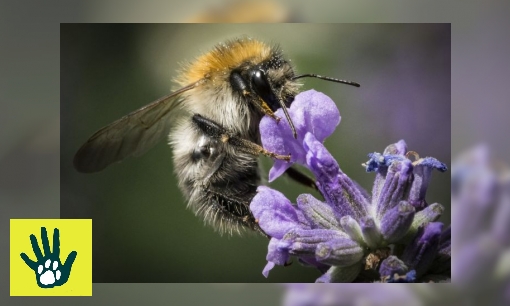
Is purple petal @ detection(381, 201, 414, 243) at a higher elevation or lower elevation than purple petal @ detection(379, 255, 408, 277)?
higher

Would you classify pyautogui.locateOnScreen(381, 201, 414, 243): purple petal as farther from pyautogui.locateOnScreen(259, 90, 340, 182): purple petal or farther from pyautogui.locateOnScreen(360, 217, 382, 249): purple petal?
pyautogui.locateOnScreen(259, 90, 340, 182): purple petal

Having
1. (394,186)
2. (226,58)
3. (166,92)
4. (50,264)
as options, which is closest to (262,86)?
(226,58)

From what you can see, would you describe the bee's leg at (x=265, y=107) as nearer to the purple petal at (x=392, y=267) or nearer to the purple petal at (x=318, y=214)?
the purple petal at (x=318, y=214)

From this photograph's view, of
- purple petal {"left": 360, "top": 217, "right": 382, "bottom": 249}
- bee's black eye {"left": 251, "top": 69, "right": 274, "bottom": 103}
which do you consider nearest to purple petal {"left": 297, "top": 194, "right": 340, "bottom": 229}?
purple petal {"left": 360, "top": 217, "right": 382, "bottom": 249}

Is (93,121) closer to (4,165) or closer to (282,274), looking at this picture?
(4,165)

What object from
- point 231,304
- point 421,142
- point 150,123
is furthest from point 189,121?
point 421,142

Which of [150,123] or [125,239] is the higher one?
[150,123]

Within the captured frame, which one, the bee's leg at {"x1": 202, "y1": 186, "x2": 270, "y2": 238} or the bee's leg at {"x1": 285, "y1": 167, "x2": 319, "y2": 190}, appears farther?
the bee's leg at {"x1": 285, "y1": 167, "x2": 319, "y2": 190}
